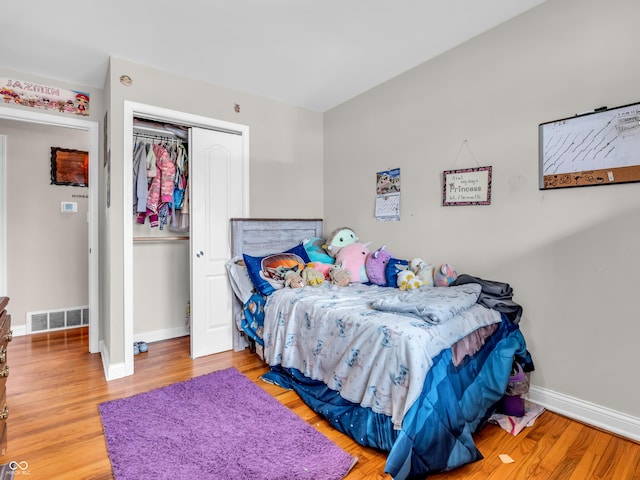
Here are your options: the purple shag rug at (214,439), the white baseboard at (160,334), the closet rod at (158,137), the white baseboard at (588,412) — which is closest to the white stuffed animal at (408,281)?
the white baseboard at (588,412)

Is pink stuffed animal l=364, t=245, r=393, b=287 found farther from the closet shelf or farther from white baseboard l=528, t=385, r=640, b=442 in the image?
the closet shelf

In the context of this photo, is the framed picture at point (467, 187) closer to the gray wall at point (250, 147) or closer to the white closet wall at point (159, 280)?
the gray wall at point (250, 147)

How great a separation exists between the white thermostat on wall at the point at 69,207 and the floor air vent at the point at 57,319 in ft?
3.70

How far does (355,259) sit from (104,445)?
211 cm

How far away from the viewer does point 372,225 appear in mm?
3248

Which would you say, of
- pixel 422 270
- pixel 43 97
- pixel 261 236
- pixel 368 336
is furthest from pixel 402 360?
pixel 43 97

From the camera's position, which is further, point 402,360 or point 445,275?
point 445,275

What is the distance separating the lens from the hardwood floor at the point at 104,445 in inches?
60.2

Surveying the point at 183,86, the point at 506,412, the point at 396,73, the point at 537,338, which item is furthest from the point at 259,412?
the point at 396,73

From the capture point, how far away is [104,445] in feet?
5.71

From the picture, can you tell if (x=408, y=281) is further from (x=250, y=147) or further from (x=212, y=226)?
(x=250, y=147)

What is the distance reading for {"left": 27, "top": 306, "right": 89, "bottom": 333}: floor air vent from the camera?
3615mm

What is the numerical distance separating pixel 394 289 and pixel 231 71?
2311 millimetres

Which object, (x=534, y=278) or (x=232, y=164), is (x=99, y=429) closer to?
(x=232, y=164)
